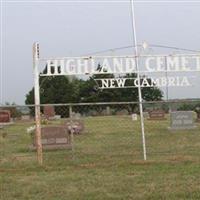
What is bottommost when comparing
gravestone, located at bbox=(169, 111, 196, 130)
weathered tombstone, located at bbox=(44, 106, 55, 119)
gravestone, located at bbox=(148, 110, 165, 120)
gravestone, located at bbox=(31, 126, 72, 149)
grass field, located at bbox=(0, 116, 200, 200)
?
grass field, located at bbox=(0, 116, 200, 200)

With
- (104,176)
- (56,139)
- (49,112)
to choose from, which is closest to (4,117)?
(49,112)

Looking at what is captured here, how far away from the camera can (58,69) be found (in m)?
14.2

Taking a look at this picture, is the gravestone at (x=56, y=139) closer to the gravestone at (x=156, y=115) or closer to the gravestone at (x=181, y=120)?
the gravestone at (x=181, y=120)

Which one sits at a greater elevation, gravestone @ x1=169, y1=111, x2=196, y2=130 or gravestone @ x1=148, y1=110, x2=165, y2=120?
gravestone @ x1=148, y1=110, x2=165, y2=120

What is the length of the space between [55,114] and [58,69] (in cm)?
4065

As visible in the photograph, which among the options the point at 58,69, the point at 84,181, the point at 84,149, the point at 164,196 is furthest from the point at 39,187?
the point at 84,149

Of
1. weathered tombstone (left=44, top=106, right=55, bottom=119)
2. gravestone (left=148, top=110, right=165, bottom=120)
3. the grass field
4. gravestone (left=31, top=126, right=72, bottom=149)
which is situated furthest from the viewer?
weathered tombstone (left=44, top=106, right=55, bottom=119)

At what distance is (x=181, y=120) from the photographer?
29.9 metres

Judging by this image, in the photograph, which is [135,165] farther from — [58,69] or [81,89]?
[81,89]

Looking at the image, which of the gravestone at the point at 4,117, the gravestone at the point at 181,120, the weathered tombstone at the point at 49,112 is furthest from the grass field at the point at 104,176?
the weathered tombstone at the point at 49,112

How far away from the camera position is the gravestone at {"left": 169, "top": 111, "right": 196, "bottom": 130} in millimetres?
29547

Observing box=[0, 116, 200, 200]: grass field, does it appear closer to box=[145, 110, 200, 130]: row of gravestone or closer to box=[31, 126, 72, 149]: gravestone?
box=[31, 126, 72, 149]: gravestone

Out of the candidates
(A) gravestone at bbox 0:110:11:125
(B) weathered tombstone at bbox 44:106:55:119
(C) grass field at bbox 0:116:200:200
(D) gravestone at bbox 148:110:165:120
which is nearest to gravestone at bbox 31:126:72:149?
(C) grass field at bbox 0:116:200:200

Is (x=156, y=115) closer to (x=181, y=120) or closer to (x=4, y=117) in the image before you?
(x=4, y=117)
